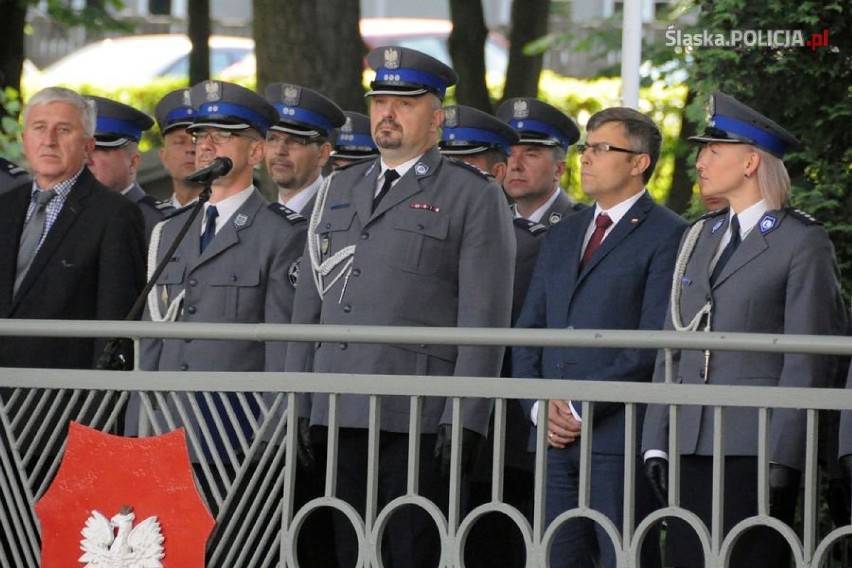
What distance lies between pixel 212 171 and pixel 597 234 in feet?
4.70

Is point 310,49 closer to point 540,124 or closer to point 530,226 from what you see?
point 540,124

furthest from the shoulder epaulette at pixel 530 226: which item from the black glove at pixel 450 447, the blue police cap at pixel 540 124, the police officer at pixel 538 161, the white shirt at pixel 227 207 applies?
A: the black glove at pixel 450 447

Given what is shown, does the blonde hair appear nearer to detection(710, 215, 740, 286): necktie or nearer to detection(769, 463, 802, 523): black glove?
detection(710, 215, 740, 286): necktie

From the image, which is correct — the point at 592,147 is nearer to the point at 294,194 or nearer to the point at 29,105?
the point at 294,194

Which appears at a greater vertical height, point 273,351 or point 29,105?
point 29,105

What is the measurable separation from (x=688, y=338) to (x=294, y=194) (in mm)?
3239

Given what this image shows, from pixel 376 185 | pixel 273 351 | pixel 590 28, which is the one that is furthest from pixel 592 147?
pixel 590 28

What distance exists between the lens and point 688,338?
16.5ft

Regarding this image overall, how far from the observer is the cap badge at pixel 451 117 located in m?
8.20

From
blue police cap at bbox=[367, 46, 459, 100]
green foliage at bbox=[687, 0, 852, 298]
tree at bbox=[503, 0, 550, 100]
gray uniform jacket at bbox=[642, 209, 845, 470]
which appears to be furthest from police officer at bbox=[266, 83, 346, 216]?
tree at bbox=[503, 0, 550, 100]

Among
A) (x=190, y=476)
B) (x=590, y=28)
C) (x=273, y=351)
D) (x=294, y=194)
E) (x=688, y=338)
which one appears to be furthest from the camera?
(x=590, y=28)

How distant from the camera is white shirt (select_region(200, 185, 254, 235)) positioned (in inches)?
267

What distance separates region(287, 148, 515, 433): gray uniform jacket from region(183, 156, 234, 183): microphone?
15.4 inches

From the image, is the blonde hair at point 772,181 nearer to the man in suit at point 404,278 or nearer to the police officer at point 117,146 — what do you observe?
the man in suit at point 404,278
